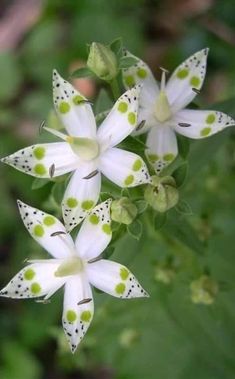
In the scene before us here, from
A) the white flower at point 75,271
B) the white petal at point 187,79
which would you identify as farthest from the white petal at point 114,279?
the white petal at point 187,79

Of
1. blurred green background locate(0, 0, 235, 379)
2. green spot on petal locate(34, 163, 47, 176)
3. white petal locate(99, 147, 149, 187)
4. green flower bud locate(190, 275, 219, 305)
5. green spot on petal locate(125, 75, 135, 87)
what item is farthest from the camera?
blurred green background locate(0, 0, 235, 379)

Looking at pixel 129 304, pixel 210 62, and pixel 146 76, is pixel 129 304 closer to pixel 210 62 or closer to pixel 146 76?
pixel 146 76

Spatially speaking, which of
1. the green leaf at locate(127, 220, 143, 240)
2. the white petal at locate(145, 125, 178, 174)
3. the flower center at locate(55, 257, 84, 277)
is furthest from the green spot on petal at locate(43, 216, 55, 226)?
the white petal at locate(145, 125, 178, 174)

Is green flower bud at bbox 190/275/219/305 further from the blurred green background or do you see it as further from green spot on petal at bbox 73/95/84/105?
green spot on petal at bbox 73/95/84/105

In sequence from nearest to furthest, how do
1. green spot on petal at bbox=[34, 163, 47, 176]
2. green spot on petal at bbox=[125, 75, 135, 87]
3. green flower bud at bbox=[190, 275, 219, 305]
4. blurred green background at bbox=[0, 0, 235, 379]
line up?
green spot on petal at bbox=[34, 163, 47, 176]
green spot on petal at bbox=[125, 75, 135, 87]
green flower bud at bbox=[190, 275, 219, 305]
blurred green background at bbox=[0, 0, 235, 379]

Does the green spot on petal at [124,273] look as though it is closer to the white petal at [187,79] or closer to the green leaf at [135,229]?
the green leaf at [135,229]

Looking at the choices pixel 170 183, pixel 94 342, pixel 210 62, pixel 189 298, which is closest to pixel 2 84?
pixel 210 62
